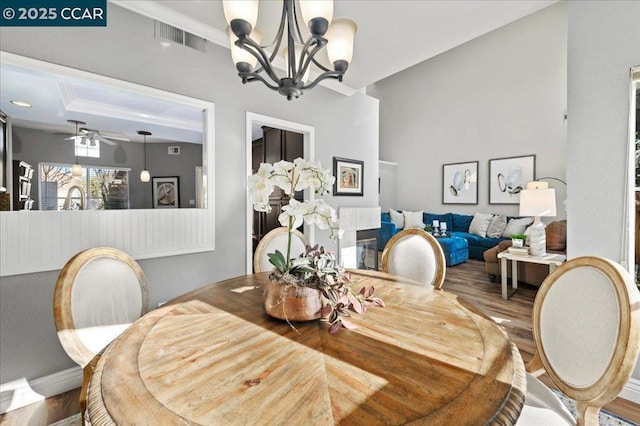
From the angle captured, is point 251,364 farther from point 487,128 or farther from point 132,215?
point 487,128

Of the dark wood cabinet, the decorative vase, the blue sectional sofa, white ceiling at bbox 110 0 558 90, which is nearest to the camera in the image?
the decorative vase

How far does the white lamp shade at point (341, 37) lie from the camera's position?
158cm

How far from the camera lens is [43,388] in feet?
5.87

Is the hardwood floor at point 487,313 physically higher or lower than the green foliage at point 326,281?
lower

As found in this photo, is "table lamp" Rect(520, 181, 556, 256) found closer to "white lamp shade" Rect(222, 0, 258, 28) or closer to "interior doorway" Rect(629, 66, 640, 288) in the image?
"interior doorway" Rect(629, 66, 640, 288)

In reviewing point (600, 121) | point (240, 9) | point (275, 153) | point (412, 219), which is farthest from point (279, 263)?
point (412, 219)

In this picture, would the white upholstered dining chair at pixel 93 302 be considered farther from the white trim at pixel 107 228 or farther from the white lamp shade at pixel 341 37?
the white lamp shade at pixel 341 37

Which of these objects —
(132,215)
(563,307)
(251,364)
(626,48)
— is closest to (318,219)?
(251,364)

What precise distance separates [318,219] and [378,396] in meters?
0.60

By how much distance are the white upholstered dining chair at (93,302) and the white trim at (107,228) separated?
86cm

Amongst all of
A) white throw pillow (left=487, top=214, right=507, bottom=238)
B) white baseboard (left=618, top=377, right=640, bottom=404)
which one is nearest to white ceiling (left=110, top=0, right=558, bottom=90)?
white baseboard (left=618, top=377, right=640, bottom=404)

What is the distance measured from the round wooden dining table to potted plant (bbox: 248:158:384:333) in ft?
0.16

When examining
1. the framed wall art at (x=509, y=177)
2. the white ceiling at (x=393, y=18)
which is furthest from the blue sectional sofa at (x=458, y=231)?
the white ceiling at (x=393, y=18)

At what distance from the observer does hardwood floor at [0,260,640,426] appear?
1.62 m
